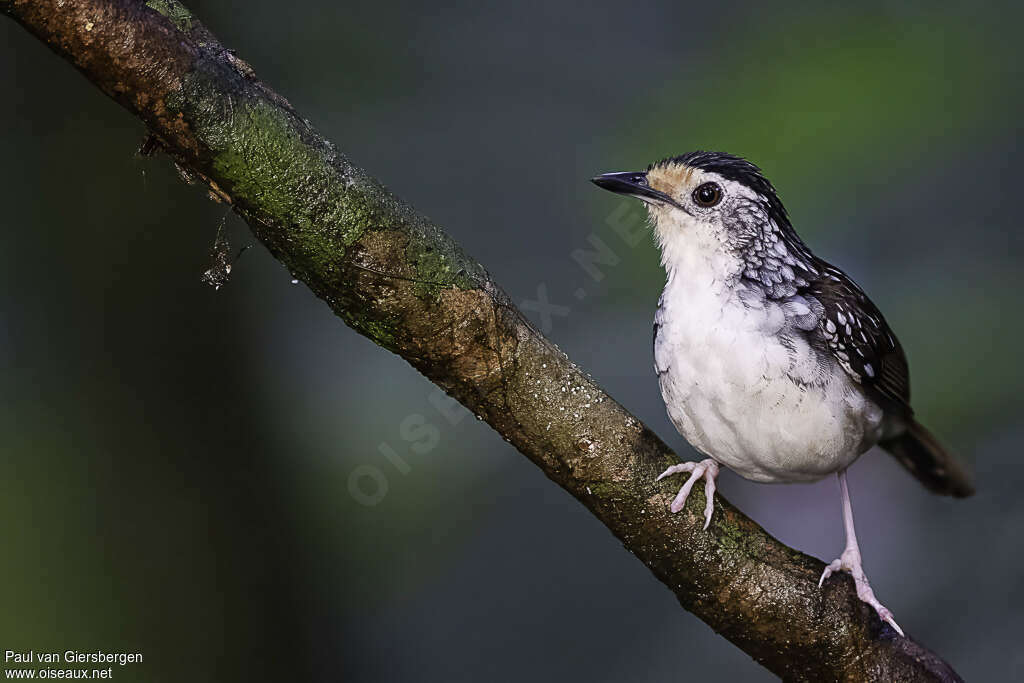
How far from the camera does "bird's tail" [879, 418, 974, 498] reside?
3.68 meters

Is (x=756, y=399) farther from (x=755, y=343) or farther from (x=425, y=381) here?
(x=425, y=381)

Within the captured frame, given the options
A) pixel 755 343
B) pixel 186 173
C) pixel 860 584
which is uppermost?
pixel 186 173

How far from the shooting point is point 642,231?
16.2 feet

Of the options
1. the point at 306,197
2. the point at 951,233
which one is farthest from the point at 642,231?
the point at 306,197

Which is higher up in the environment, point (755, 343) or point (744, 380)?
point (755, 343)

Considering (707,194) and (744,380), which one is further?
(707,194)

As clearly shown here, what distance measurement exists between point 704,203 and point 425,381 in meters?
2.27

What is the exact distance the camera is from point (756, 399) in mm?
2830

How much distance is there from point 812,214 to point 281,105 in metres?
3.62

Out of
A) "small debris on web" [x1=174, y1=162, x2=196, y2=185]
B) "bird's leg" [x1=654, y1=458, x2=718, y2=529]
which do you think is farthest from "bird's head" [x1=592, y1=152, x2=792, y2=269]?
A: "small debris on web" [x1=174, y1=162, x2=196, y2=185]

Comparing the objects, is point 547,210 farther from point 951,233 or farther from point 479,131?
point 951,233

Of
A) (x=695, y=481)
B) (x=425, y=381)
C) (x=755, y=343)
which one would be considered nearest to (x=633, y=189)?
(x=755, y=343)

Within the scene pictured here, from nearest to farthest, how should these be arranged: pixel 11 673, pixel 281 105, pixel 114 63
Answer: pixel 114 63 → pixel 281 105 → pixel 11 673

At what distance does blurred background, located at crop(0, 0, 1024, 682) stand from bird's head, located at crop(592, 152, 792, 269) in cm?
148
